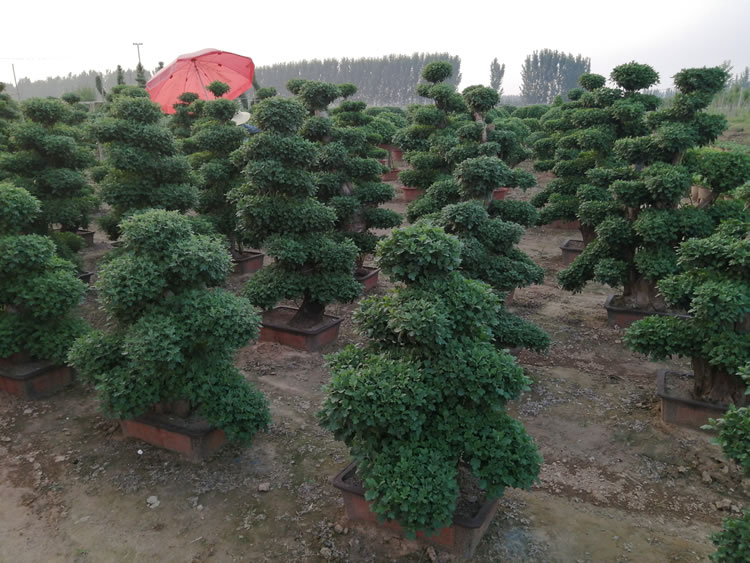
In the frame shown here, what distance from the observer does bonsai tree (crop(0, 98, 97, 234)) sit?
10344 millimetres

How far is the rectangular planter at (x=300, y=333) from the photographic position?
8922mm

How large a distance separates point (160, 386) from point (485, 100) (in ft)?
23.5

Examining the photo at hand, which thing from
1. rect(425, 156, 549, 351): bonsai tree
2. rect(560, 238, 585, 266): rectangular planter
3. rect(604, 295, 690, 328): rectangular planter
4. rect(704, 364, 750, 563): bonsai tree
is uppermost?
rect(425, 156, 549, 351): bonsai tree

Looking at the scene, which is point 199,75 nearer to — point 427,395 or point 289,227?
point 289,227

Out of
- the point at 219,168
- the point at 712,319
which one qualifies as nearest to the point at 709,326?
the point at 712,319

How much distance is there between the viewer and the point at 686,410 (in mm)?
6609

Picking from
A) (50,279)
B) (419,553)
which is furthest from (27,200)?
(419,553)

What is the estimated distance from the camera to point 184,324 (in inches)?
217

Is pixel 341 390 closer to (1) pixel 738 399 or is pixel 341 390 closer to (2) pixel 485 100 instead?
(1) pixel 738 399

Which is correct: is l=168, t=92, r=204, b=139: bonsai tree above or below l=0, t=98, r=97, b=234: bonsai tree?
above

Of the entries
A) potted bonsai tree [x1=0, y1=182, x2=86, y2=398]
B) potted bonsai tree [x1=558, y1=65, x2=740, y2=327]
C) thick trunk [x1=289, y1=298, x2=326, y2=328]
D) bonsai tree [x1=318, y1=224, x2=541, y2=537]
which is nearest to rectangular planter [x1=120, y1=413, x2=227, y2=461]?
potted bonsai tree [x1=0, y1=182, x2=86, y2=398]

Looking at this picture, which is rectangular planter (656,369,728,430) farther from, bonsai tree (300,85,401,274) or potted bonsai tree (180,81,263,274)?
potted bonsai tree (180,81,263,274)

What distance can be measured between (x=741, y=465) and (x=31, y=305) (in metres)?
7.59

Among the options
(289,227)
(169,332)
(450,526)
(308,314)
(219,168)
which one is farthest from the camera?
(219,168)
